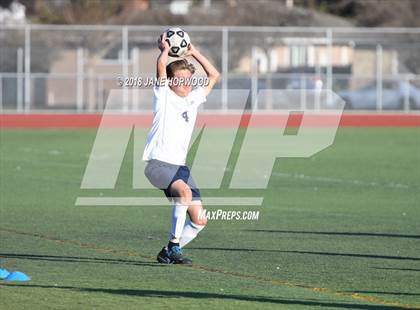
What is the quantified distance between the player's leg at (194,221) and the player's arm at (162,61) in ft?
4.06

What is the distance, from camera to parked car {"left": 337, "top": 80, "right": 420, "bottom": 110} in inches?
1721

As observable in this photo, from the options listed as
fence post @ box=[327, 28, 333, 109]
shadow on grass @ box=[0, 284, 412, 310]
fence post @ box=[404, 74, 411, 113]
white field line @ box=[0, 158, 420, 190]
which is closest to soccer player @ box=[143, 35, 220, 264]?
shadow on grass @ box=[0, 284, 412, 310]

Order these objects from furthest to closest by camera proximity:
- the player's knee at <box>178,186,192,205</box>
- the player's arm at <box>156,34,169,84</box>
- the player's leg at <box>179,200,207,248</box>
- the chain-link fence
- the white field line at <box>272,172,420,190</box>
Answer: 1. the chain-link fence
2. the white field line at <box>272,172,420,190</box>
3. the player's leg at <box>179,200,207,248</box>
4. the player's knee at <box>178,186,192,205</box>
5. the player's arm at <box>156,34,169,84</box>

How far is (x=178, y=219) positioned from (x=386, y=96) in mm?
33646

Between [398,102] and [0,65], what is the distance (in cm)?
1503

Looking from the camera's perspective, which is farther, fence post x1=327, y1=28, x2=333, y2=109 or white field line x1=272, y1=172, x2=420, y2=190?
fence post x1=327, y1=28, x2=333, y2=109

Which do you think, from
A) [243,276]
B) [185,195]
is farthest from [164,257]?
[243,276]

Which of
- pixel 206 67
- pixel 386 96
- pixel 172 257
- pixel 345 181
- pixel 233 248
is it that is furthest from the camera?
pixel 386 96

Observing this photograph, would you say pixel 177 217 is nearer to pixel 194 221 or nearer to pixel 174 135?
pixel 194 221

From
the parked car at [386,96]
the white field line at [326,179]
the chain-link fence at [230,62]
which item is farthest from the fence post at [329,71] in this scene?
the white field line at [326,179]

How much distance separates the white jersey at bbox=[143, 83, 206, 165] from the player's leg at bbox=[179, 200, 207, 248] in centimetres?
47

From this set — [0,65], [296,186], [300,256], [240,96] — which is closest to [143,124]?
[240,96]

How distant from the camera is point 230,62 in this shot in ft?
151

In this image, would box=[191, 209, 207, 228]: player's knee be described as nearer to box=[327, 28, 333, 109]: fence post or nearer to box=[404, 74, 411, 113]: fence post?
box=[327, 28, 333, 109]: fence post
